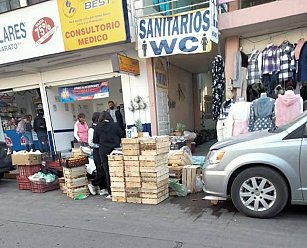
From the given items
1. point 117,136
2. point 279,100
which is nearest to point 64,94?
point 117,136

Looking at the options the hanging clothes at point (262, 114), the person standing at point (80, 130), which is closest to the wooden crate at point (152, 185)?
the hanging clothes at point (262, 114)

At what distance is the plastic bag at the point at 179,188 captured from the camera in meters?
5.77

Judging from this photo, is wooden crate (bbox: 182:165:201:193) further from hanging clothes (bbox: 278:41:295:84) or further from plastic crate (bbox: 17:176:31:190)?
plastic crate (bbox: 17:176:31:190)

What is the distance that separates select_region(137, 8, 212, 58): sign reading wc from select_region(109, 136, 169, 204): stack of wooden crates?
2695 mm

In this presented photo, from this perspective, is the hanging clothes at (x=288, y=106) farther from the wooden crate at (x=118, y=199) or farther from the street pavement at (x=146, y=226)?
the wooden crate at (x=118, y=199)

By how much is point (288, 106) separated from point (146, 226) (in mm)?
3871

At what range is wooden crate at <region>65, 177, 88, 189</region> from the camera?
6238mm

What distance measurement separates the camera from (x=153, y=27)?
7.43m

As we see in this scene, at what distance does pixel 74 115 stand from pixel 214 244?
31.2ft

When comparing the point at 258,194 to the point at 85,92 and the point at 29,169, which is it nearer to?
the point at 29,169

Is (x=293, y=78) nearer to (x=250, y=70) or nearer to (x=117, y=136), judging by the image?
(x=250, y=70)

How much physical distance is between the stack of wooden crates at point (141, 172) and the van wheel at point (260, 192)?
1.55 meters

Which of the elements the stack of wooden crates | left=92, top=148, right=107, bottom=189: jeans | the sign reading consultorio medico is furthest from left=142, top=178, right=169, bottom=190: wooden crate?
the sign reading consultorio medico

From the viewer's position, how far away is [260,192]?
423cm
